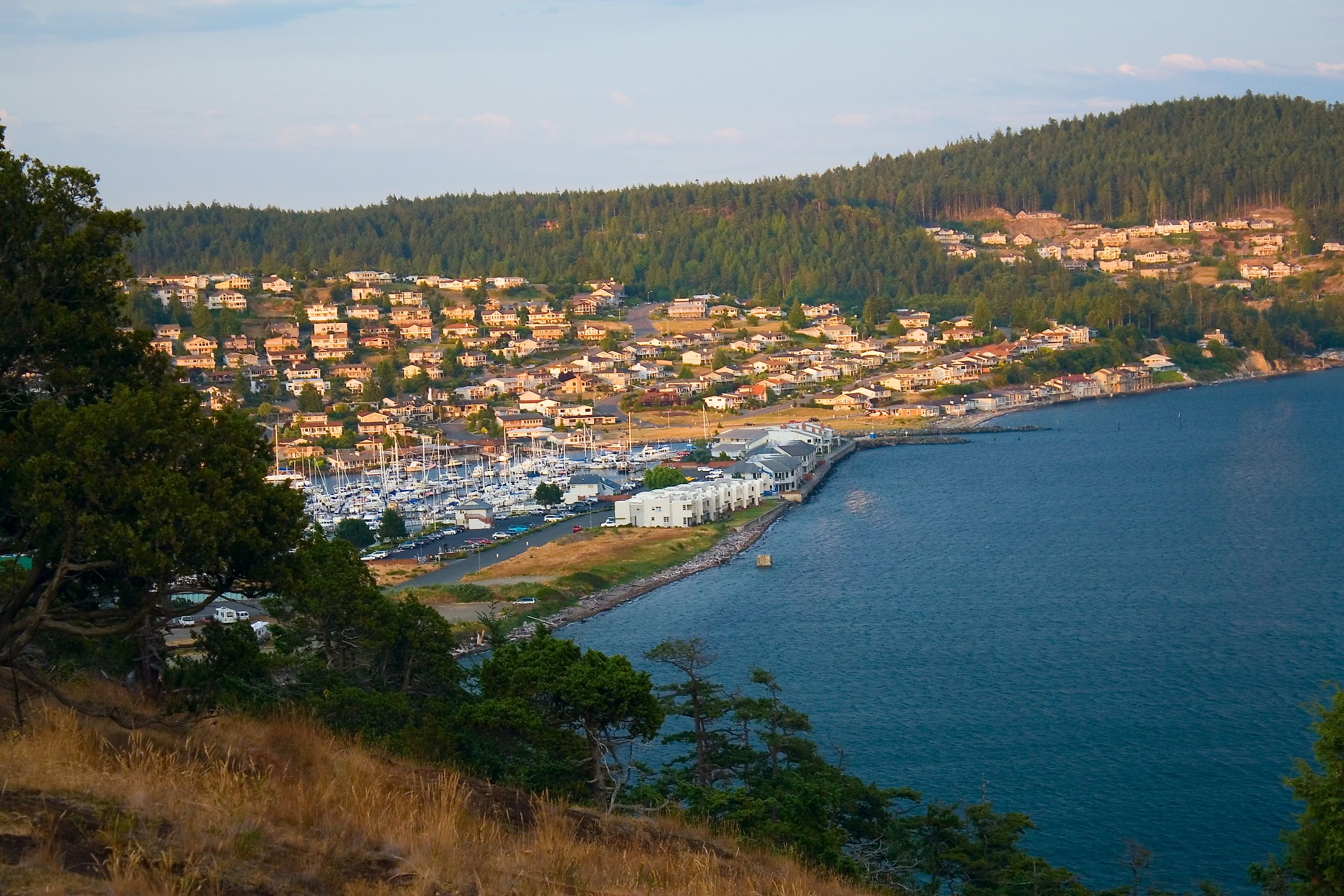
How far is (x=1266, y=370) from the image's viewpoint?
40781 mm

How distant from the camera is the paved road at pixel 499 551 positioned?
15125mm

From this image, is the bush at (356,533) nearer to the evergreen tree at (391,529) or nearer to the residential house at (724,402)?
the evergreen tree at (391,529)

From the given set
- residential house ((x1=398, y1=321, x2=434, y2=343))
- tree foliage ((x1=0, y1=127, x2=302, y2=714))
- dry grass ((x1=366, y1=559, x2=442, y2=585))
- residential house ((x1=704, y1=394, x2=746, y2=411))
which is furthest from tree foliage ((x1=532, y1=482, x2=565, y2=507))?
residential house ((x1=398, y1=321, x2=434, y2=343))

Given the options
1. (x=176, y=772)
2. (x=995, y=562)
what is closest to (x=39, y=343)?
(x=176, y=772)

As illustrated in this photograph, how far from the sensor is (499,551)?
16969mm

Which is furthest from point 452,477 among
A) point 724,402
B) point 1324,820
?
point 1324,820

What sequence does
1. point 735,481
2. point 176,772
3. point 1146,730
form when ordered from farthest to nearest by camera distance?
1. point 735,481
2. point 1146,730
3. point 176,772

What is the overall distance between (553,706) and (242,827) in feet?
10.6

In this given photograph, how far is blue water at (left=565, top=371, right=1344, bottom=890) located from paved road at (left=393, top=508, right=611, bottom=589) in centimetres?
243

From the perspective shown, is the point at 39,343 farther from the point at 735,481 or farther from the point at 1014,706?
the point at 735,481

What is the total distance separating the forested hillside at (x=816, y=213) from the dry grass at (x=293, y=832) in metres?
45.3

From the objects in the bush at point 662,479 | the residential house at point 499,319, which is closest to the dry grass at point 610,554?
the bush at point 662,479

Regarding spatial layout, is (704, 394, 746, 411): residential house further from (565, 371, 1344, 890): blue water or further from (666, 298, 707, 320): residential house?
(666, 298, 707, 320): residential house

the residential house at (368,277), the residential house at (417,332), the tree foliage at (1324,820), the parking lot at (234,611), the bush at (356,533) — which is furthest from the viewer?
the residential house at (368,277)
